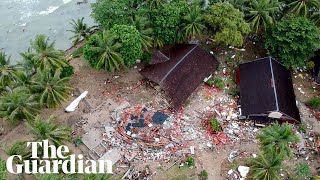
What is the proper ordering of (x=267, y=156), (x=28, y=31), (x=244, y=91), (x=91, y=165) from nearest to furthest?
(x=267, y=156) → (x=91, y=165) → (x=244, y=91) → (x=28, y=31)

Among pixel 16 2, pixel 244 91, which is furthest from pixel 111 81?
pixel 16 2

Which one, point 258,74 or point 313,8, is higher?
point 313,8

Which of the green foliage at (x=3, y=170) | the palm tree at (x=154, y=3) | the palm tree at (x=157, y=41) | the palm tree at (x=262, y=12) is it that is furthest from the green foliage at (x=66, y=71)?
the palm tree at (x=262, y=12)

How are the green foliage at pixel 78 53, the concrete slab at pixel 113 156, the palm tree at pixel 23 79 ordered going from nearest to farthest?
the concrete slab at pixel 113 156 < the palm tree at pixel 23 79 < the green foliage at pixel 78 53

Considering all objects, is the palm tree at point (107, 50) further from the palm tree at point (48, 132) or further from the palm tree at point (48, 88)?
A: the palm tree at point (48, 132)

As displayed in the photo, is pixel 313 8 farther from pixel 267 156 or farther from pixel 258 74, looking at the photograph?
pixel 267 156

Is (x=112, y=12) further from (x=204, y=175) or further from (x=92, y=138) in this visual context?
(x=204, y=175)
